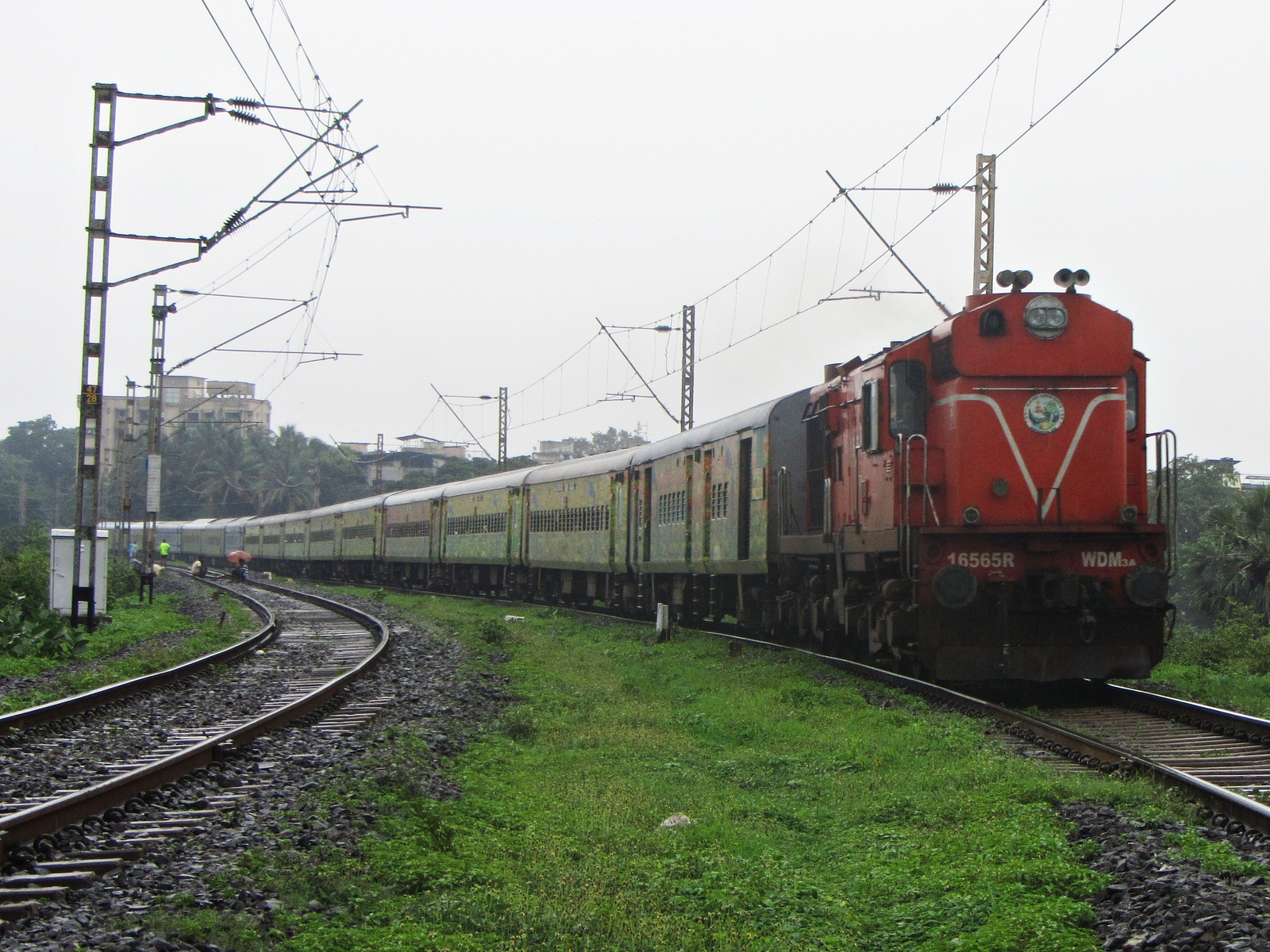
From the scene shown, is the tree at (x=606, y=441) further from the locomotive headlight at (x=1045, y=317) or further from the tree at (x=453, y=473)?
the locomotive headlight at (x=1045, y=317)

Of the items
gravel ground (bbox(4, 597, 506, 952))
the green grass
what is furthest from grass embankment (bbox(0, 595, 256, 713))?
the green grass

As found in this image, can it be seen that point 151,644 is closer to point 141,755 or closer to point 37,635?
point 37,635

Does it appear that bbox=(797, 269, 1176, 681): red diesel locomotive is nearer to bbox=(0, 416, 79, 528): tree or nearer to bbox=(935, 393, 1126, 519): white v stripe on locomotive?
bbox=(935, 393, 1126, 519): white v stripe on locomotive

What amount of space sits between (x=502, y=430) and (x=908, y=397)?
3945 cm

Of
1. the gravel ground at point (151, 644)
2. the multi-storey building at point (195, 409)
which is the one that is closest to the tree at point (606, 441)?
the multi-storey building at point (195, 409)

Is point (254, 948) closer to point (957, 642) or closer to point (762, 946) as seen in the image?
point (762, 946)

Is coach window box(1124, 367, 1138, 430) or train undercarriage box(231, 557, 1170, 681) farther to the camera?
coach window box(1124, 367, 1138, 430)

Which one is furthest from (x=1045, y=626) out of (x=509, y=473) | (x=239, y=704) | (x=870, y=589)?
(x=509, y=473)

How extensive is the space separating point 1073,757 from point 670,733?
327cm

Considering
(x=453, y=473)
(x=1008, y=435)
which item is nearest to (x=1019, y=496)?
(x=1008, y=435)

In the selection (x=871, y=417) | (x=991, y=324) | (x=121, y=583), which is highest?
(x=991, y=324)

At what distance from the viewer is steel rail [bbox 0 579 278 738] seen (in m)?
10.1

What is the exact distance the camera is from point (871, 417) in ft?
40.9

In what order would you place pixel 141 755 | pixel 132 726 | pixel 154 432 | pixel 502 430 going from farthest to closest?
1. pixel 502 430
2. pixel 154 432
3. pixel 132 726
4. pixel 141 755
